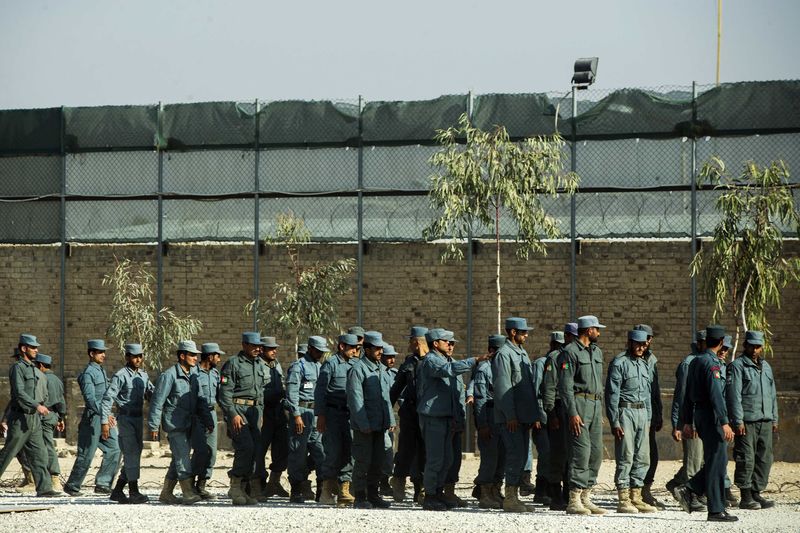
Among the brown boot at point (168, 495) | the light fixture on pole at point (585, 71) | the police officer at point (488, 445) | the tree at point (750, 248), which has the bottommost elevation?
the brown boot at point (168, 495)

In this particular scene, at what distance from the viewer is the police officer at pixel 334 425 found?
1606 centimetres

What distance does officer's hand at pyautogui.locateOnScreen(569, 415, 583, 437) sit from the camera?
591 inches

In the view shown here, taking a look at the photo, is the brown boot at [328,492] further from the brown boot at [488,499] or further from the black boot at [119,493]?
the black boot at [119,493]

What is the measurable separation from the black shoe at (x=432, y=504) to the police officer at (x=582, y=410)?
1.34m

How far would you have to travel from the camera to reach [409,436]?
16.8m

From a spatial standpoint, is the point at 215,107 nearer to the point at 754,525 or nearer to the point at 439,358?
the point at 439,358

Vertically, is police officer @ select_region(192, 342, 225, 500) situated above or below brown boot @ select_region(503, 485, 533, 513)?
above

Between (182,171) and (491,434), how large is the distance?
10.8m

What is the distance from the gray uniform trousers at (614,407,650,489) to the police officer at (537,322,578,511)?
23.3 inches

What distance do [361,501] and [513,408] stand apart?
190cm

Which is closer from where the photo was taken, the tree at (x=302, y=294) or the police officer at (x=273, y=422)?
the police officer at (x=273, y=422)

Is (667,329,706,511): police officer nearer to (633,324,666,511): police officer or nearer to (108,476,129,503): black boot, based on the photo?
(633,324,666,511): police officer

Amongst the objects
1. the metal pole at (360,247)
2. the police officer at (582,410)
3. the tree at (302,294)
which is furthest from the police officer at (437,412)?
the metal pole at (360,247)

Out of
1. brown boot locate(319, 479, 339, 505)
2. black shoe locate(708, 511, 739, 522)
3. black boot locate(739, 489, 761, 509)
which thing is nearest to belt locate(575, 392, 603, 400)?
black shoe locate(708, 511, 739, 522)
